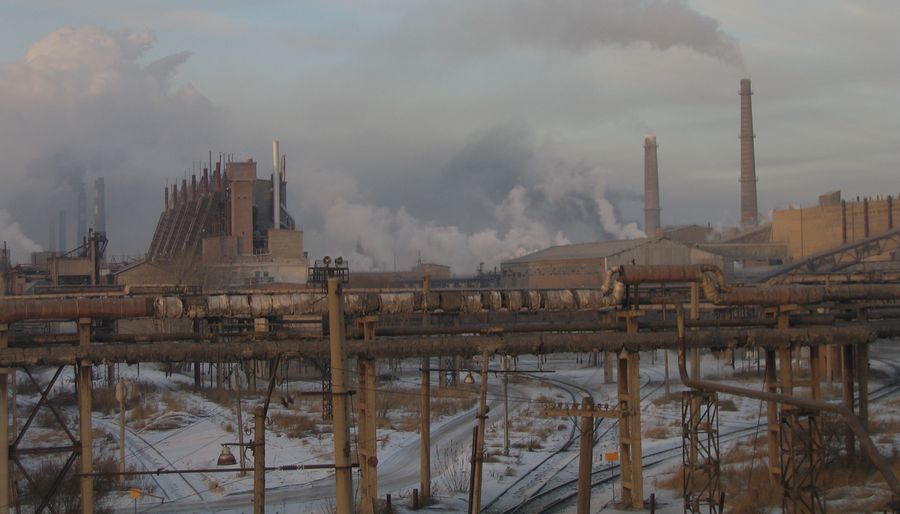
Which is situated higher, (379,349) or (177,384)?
(379,349)

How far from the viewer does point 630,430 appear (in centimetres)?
1645

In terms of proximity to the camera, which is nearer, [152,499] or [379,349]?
[379,349]

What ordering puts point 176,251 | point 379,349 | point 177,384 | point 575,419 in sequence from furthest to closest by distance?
point 176,251
point 177,384
point 575,419
point 379,349

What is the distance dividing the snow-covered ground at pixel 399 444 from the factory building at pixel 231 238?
41.1 ft

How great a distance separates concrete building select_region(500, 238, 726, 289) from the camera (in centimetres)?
5481

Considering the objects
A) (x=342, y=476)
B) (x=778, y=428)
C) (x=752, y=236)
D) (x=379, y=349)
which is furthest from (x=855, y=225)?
(x=342, y=476)

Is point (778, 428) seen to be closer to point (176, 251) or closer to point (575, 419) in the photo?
point (575, 419)

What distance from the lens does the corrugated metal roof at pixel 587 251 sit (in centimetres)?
5646

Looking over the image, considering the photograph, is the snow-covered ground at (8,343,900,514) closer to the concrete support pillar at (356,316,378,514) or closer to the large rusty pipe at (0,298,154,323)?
the concrete support pillar at (356,316,378,514)

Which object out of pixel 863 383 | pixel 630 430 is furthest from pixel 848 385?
pixel 630 430

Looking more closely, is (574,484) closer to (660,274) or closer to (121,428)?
(660,274)

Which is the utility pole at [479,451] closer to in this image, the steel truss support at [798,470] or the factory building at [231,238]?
the steel truss support at [798,470]

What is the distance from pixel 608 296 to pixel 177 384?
887 inches

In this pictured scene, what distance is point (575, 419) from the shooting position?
3003 centimetres
